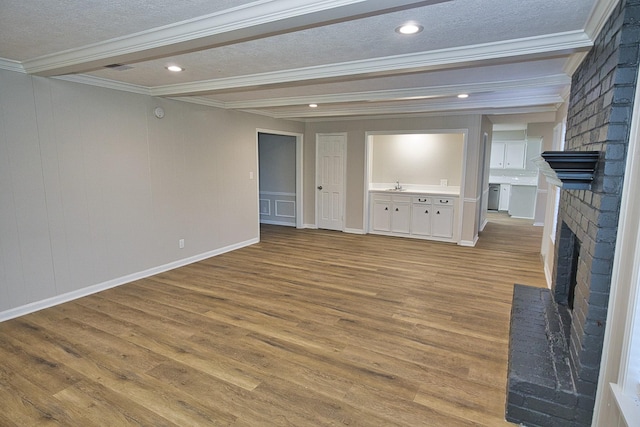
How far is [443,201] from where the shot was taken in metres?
6.57

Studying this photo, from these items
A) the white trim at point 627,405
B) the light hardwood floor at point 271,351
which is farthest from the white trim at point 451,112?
the white trim at point 627,405

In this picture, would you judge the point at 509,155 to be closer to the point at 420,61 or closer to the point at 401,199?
the point at 401,199

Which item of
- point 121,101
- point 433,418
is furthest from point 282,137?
point 433,418

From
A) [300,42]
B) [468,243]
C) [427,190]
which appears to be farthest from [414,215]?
[300,42]

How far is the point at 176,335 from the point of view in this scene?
10.1ft

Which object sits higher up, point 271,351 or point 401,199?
point 401,199

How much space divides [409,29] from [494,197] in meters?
9.46

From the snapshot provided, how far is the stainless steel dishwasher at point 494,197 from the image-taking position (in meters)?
10.5

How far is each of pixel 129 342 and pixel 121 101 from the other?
279 cm

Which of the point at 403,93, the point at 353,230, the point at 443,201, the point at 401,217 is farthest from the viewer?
the point at 353,230

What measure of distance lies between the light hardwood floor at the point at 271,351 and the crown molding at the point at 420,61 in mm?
2272

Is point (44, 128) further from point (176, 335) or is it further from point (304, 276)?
point (304, 276)

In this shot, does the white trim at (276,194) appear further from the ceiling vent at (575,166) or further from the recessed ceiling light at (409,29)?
the ceiling vent at (575,166)

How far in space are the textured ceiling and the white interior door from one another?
3.25 metres
